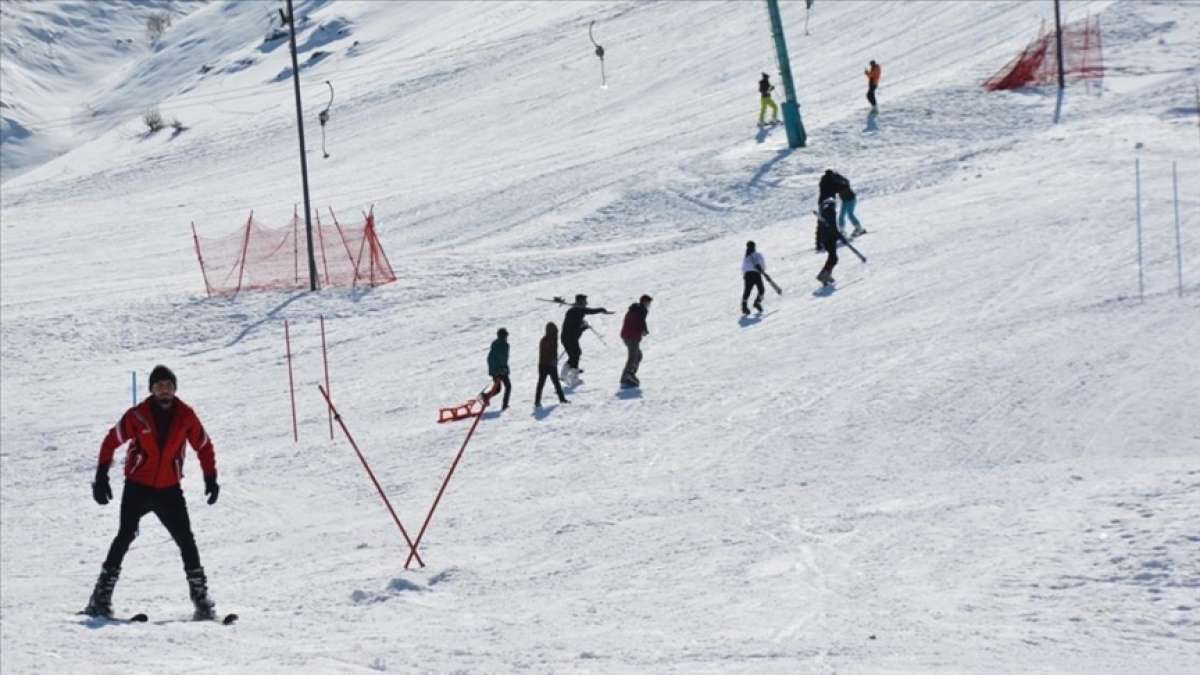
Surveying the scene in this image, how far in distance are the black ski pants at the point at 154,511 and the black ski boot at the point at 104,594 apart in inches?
2.4

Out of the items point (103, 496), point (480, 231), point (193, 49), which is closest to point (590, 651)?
point (103, 496)

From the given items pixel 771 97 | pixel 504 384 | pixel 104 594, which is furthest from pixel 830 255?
pixel 771 97

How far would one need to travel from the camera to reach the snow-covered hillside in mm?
10305

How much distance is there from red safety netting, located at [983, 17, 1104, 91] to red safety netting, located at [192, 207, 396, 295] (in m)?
13.0

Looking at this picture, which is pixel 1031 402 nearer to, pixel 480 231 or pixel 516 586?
pixel 516 586

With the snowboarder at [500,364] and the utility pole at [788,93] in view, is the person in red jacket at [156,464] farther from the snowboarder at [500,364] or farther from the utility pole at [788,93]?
the utility pole at [788,93]

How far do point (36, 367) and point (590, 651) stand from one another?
19542 mm

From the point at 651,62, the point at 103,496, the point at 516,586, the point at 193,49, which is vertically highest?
the point at 193,49

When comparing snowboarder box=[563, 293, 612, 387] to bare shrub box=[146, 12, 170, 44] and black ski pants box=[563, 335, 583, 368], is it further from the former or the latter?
bare shrub box=[146, 12, 170, 44]

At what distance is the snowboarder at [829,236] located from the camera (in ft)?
75.6

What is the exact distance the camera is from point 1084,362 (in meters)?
17.2

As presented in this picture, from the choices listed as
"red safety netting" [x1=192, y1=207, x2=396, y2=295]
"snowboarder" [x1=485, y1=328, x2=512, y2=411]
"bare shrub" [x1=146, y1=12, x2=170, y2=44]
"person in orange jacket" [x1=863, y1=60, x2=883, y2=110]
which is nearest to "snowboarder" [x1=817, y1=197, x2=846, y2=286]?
"snowboarder" [x1=485, y1=328, x2=512, y2=411]

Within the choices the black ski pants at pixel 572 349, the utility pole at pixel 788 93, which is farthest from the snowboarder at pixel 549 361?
the utility pole at pixel 788 93

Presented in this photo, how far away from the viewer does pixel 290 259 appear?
32812 mm
